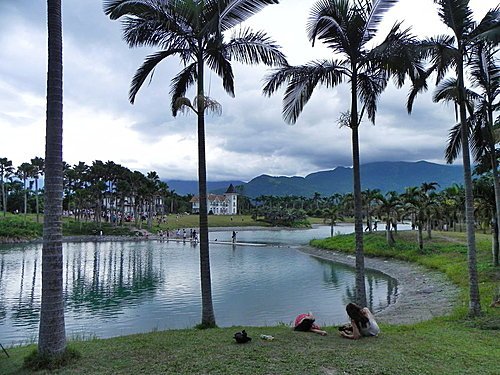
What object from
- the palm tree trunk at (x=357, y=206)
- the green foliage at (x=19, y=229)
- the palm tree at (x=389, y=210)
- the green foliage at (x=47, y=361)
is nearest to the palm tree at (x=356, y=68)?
the palm tree trunk at (x=357, y=206)

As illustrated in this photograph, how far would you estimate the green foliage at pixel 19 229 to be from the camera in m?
57.1

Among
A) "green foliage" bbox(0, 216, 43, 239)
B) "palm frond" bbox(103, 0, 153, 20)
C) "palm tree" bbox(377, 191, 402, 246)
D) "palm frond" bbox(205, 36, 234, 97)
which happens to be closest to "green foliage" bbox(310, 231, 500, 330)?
"palm tree" bbox(377, 191, 402, 246)

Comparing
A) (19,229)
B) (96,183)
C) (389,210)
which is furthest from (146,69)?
(96,183)

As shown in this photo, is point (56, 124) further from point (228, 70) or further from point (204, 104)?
point (228, 70)

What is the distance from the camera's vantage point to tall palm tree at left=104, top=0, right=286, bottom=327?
10250 millimetres

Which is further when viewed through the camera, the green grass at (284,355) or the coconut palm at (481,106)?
the coconut palm at (481,106)

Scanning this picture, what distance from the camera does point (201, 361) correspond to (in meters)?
6.88

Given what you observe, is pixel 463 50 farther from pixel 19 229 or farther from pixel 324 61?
pixel 19 229

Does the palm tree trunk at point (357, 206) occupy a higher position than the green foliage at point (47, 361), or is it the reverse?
the palm tree trunk at point (357, 206)

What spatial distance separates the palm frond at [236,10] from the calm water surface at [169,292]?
10.6 meters

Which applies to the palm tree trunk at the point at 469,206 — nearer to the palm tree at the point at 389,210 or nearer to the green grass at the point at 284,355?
the green grass at the point at 284,355

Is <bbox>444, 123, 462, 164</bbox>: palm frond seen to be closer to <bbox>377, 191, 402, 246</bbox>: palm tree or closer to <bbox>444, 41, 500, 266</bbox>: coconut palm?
<bbox>444, 41, 500, 266</bbox>: coconut palm

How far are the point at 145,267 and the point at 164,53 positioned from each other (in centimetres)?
2671

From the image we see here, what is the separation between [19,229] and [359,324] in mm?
61725
